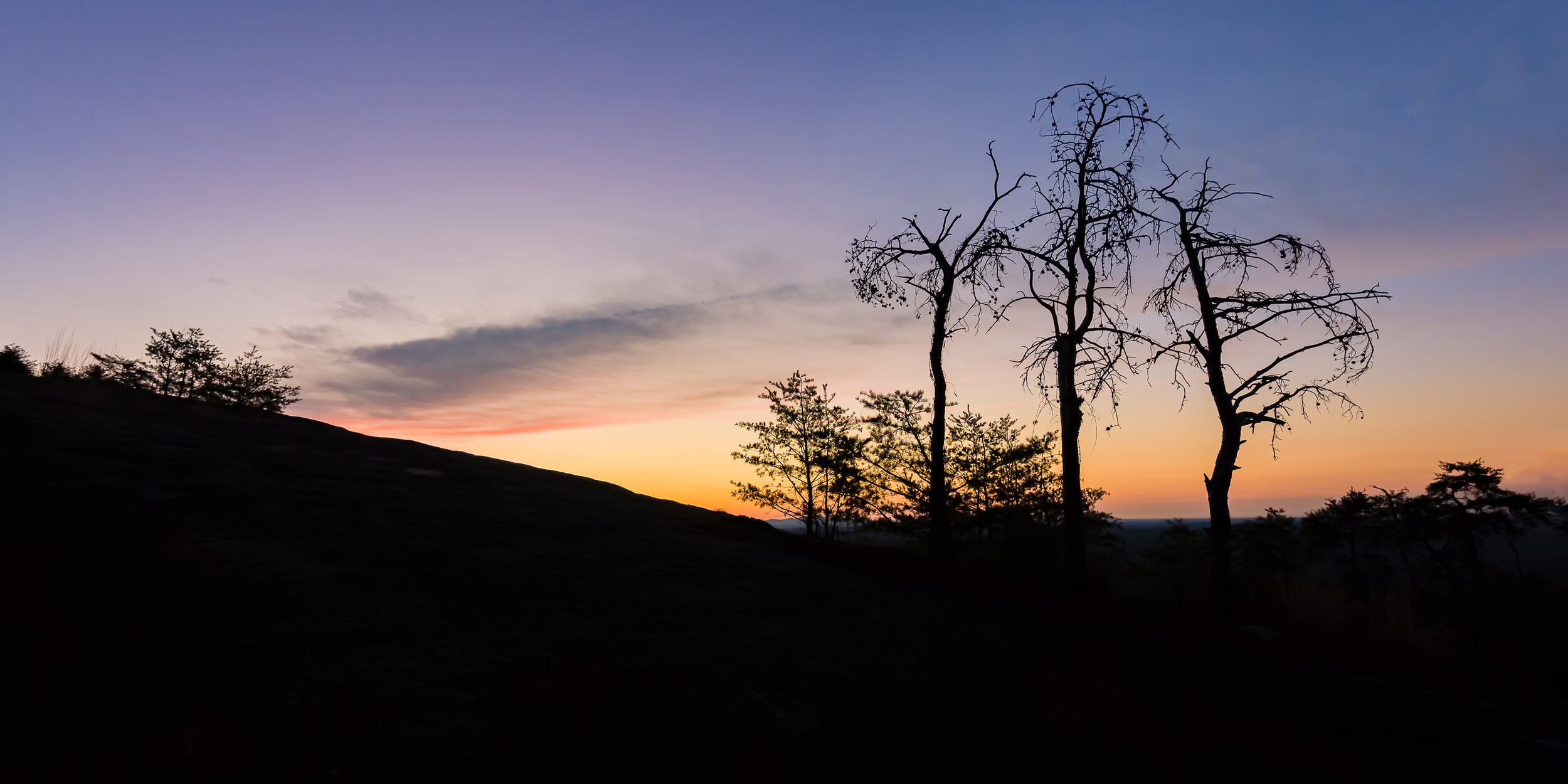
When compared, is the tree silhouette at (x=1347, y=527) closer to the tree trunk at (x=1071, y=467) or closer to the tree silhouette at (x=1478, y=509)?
the tree silhouette at (x=1478, y=509)

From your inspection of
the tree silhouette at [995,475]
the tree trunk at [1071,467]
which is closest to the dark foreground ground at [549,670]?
the tree trunk at [1071,467]

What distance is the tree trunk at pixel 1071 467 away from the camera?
523 inches

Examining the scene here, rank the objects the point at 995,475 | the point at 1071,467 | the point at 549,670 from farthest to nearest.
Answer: the point at 995,475 → the point at 1071,467 → the point at 549,670

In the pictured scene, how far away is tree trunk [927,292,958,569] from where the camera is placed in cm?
1444

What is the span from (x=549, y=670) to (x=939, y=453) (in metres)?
12.0

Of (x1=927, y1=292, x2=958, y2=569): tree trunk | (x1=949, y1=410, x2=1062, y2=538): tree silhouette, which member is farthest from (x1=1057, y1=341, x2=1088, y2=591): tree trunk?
(x1=949, y1=410, x2=1062, y2=538): tree silhouette

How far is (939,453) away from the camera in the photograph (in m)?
15.0

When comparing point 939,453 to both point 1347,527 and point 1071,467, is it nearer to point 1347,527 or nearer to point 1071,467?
point 1071,467

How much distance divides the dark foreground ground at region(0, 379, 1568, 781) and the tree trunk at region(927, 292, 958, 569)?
20.0 feet

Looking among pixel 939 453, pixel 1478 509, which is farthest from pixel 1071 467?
pixel 1478 509

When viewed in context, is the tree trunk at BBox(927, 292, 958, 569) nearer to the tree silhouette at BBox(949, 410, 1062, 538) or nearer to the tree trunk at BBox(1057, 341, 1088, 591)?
the tree trunk at BBox(1057, 341, 1088, 591)

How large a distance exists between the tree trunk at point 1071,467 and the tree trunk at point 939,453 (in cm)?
221

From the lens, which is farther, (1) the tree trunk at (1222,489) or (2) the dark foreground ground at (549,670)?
(1) the tree trunk at (1222,489)

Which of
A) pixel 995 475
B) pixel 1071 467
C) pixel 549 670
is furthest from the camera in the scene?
pixel 995 475
